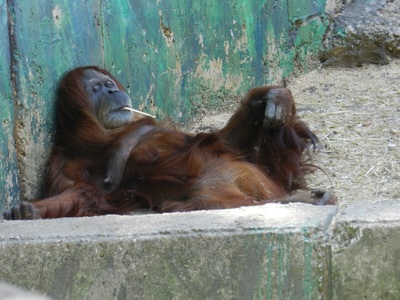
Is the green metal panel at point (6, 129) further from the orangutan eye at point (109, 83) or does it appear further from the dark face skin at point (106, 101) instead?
the orangutan eye at point (109, 83)

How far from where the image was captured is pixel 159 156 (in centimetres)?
303

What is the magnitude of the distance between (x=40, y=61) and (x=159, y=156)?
551mm

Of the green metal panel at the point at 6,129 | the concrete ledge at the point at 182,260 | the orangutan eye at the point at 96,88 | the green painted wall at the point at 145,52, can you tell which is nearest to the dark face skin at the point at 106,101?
the orangutan eye at the point at 96,88

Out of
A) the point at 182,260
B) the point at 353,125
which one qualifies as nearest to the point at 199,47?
the point at 353,125

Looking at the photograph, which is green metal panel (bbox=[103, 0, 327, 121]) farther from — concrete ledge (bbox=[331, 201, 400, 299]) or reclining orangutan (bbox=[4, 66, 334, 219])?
concrete ledge (bbox=[331, 201, 400, 299])

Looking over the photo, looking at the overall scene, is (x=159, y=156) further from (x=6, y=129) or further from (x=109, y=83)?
(x=6, y=129)

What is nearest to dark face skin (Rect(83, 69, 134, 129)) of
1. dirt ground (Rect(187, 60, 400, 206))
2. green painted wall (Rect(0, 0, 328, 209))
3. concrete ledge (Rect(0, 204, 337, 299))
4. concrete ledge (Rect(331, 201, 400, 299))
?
green painted wall (Rect(0, 0, 328, 209))

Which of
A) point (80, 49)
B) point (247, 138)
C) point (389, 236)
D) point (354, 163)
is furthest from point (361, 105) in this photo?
point (389, 236)

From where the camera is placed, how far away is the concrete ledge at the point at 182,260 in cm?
191

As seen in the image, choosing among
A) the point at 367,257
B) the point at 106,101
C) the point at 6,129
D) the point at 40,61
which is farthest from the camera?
the point at 106,101

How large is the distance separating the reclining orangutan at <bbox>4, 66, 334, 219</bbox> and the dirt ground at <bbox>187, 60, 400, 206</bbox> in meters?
0.23

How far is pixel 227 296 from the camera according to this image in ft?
6.30

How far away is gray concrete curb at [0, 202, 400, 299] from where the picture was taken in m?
1.89

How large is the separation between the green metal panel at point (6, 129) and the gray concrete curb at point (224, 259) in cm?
78
